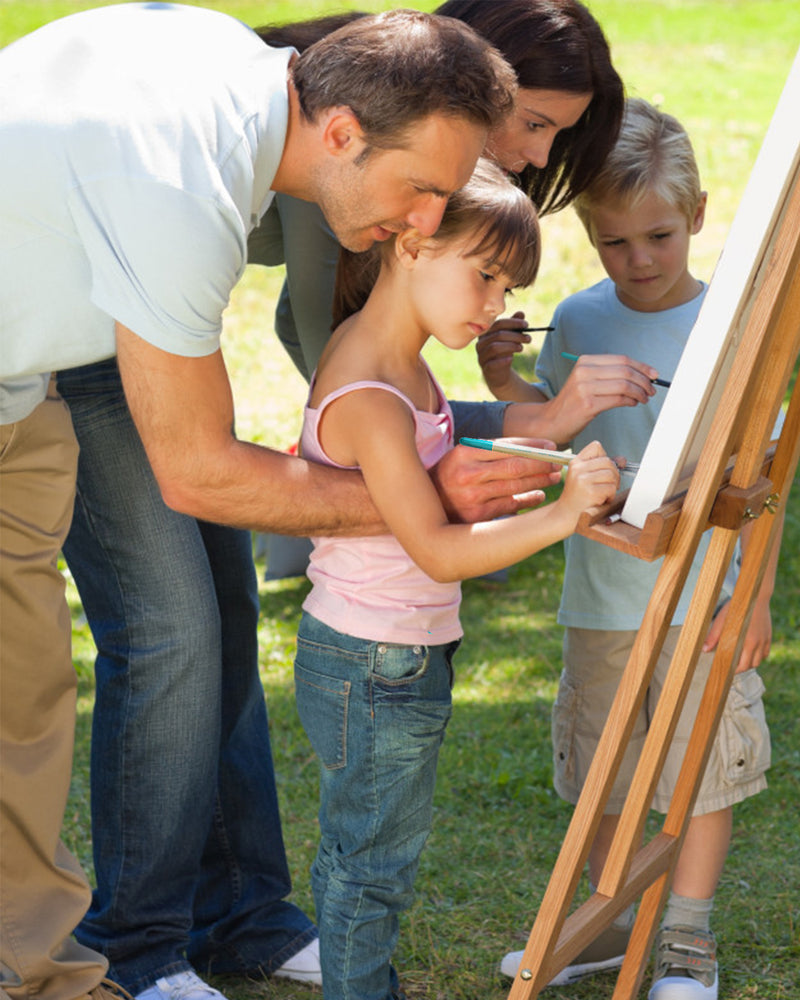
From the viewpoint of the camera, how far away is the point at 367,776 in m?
2.07

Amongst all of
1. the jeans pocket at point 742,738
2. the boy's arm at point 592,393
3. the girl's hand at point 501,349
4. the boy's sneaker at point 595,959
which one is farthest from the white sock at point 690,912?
the girl's hand at point 501,349

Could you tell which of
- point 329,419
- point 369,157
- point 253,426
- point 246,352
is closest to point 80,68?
point 369,157

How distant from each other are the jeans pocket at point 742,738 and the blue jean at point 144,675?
3.05 ft

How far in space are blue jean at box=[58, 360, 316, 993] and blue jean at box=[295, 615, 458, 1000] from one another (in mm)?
259

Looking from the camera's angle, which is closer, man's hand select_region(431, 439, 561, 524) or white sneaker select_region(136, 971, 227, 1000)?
man's hand select_region(431, 439, 561, 524)

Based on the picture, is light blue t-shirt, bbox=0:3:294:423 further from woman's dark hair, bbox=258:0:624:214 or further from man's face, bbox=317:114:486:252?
woman's dark hair, bbox=258:0:624:214

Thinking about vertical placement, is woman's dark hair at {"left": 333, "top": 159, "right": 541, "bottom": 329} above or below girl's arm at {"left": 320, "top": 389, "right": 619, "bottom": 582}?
above

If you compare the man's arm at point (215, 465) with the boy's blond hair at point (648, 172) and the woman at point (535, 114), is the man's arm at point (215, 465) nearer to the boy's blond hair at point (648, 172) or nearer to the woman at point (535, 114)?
the woman at point (535, 114)

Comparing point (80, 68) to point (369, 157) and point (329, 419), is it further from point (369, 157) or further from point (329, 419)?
point (329, 419)

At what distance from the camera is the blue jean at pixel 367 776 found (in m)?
2.05

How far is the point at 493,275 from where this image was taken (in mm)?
2068

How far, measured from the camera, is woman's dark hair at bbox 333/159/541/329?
2.03 metres

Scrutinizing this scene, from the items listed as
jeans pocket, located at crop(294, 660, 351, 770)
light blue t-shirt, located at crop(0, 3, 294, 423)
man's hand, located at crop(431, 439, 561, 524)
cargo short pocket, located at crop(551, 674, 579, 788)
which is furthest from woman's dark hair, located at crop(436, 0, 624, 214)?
jeans pocket, located at crop(294, 660, 351, 770)

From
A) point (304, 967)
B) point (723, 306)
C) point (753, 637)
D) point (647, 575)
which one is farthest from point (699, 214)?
point (304, 967)
